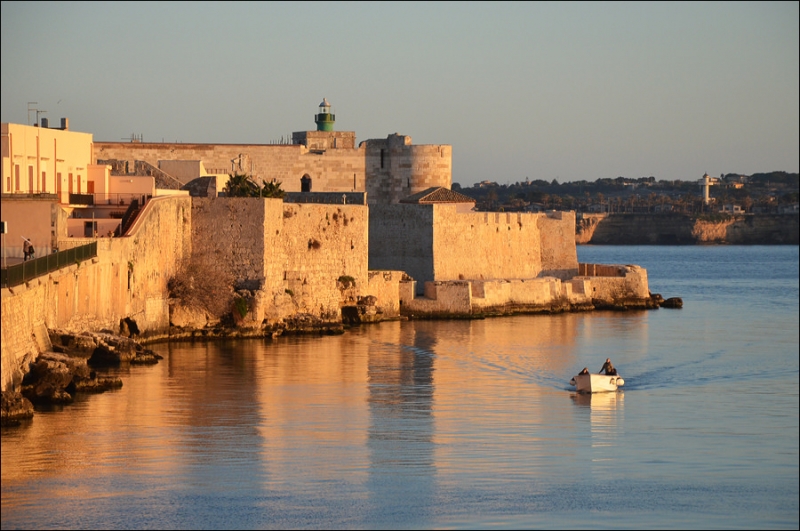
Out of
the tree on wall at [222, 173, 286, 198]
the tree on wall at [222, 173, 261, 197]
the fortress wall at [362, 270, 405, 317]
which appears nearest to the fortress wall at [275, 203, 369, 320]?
the fortress wall at [362, 270, 405, 317]

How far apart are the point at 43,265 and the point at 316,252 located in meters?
11.1

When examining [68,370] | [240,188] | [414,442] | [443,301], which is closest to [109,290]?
[68,370]

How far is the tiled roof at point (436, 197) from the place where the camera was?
39312mm

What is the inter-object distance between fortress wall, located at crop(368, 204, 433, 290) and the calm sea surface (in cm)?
823

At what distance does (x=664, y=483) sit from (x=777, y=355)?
12.5m

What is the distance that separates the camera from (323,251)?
3225 centimetres

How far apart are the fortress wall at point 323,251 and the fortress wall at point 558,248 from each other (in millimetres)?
9847

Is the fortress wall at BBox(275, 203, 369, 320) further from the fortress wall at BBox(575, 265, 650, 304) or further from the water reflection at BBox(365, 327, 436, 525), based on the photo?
the fortress wall at BBox(575, 265, 650, 304)

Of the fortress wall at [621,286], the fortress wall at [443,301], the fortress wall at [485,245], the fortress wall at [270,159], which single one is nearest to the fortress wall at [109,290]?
the fortress wall at [443,301]

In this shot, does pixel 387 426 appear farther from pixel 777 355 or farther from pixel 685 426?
pixel 777 355

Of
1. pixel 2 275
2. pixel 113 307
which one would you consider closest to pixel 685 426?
pixel 2 275

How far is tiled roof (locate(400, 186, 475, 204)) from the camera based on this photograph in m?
39.3

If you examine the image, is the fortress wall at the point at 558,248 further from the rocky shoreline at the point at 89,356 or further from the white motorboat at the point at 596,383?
the white motorboat at the point at 596,383

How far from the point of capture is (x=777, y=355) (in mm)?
27656
